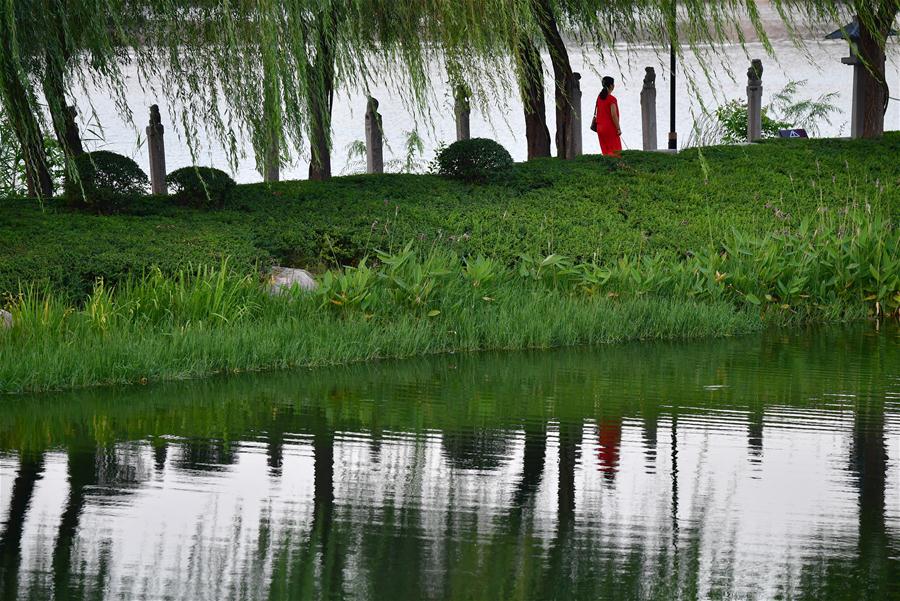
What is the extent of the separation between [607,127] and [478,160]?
292cm

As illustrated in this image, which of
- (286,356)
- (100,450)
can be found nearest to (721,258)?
(286,356)

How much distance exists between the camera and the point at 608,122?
1817 centimetres

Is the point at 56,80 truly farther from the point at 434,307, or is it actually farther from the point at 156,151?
the point at 156,151

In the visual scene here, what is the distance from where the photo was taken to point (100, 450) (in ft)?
21.2

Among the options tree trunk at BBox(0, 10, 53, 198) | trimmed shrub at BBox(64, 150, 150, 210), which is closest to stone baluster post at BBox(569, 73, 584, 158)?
trimmed shrub at BBox(64, 150, 150, 210)

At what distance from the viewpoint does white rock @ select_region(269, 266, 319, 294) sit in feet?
36.1

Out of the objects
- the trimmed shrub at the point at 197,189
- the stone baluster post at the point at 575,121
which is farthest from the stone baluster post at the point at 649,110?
the trimmed shrub at the point at 197,189

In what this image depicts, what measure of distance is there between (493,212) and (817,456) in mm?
8289

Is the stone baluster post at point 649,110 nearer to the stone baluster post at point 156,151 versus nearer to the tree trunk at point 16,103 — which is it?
the stone baluster post at point 156,151

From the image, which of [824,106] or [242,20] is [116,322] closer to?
[242,20]

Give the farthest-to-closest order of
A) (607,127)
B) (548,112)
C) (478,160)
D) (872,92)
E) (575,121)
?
1. (548,112)
2. (872,92)
3. (575,121)
4. (607,127)
5. (478,160)

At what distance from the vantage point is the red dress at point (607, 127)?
18047mm

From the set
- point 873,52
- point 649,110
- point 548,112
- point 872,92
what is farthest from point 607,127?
point 548,112

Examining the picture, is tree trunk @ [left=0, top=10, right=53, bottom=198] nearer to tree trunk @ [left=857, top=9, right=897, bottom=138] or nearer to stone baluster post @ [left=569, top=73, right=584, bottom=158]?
stone baluster post @ [left=569, top=73, right=584, bottom=158]
